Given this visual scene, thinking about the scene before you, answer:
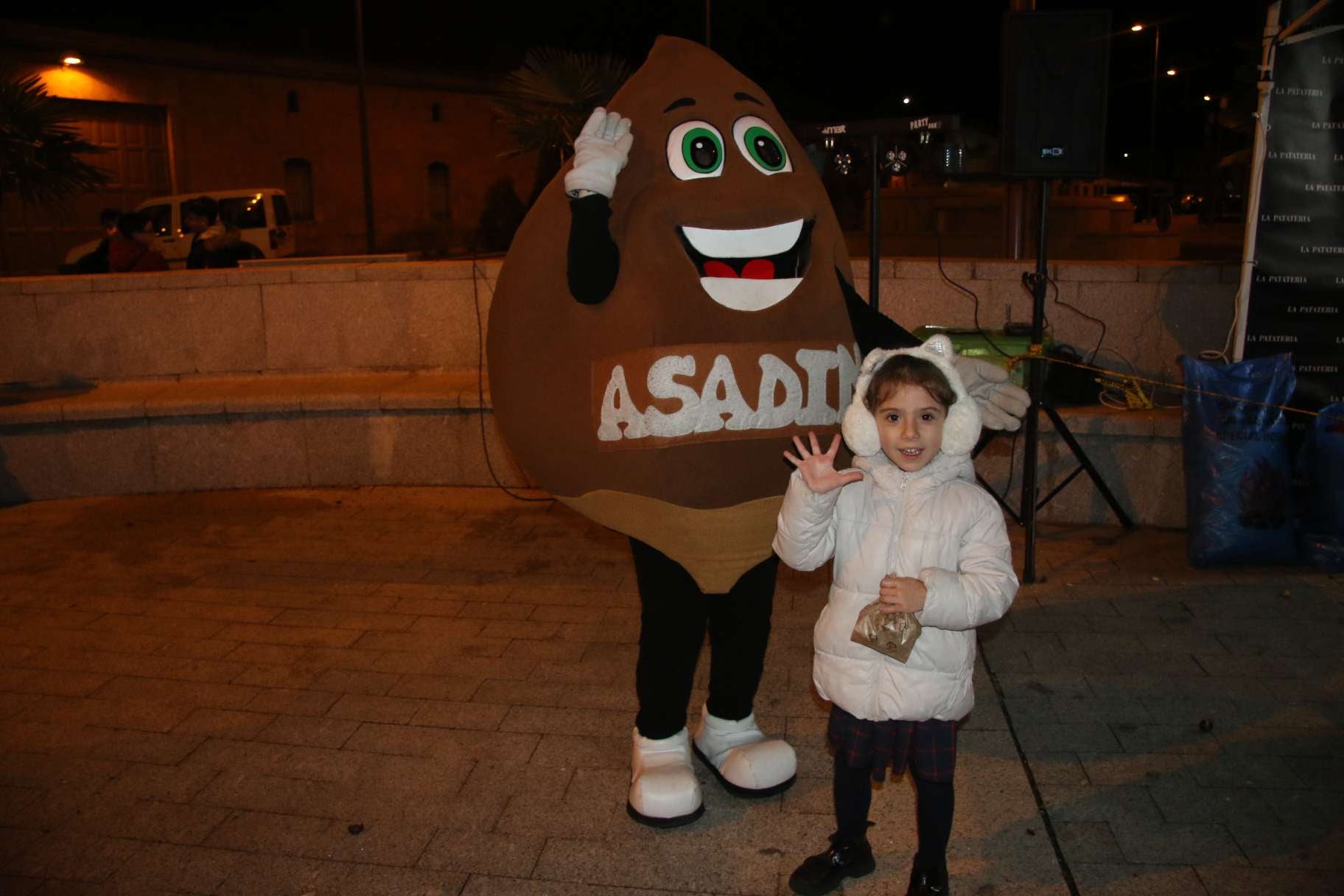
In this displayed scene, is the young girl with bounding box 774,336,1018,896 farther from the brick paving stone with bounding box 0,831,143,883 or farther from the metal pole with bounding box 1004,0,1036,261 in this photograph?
the metal pole with bounding box 1004,0,1036,261

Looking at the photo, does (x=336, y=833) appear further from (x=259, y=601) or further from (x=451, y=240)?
(x=451, y=240)

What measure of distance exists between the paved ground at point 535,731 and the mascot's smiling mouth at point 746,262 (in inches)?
65.0

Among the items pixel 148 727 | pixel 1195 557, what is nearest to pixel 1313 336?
pixel 1195 557

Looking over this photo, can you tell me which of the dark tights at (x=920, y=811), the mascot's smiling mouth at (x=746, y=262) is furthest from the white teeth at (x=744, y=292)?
the dark tights at (x=920, y=811)

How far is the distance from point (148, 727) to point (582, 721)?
1685mm

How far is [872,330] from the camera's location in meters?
3.53

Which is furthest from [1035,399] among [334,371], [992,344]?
[334,371]

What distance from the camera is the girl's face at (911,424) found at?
2824 mm

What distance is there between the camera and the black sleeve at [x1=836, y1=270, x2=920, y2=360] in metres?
3.50

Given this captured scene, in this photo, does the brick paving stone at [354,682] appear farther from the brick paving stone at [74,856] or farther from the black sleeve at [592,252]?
the black sleeve at [592,252]

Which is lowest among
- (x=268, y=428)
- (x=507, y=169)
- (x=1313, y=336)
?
(x=268, y=428)

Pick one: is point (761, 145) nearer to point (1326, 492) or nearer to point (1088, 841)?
point (1088, 841)

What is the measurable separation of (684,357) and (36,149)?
340 inches

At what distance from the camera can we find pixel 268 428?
7.96m
